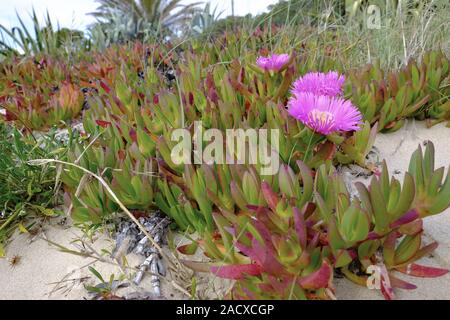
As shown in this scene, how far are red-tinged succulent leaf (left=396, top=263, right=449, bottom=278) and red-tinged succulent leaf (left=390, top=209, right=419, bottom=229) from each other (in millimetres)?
107

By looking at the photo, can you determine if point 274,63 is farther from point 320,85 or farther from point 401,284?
point 401,284

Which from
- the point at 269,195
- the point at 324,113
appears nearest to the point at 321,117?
the point at 324,113

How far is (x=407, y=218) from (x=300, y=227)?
0.25m

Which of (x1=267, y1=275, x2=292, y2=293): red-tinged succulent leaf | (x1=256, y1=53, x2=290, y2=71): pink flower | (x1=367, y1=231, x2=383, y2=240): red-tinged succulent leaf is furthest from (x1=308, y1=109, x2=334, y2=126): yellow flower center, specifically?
(x1=256, y1=53, x2=290, y2=71): pink flower

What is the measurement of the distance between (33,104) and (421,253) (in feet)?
7.00

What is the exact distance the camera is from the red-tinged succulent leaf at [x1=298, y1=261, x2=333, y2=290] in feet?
2.77

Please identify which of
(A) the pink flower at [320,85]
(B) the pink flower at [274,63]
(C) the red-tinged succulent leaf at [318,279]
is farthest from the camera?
(B) the pink flower at [274,63]

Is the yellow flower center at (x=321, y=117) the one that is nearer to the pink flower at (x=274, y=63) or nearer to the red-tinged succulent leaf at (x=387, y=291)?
the red-tinged succulent leaf at (x=387, y=291)

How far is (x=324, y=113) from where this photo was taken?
1.08 m

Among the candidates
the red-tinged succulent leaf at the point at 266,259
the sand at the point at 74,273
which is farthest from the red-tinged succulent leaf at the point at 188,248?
the red-tinged succulent leaf at the point at 266,259

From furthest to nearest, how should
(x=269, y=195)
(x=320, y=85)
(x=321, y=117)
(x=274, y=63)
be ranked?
(x=274, y=63) < (x=320, y=85) < (x=321, y=117) < (x=269, y=195)

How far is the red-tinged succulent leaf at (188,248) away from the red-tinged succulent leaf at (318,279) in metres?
0.32

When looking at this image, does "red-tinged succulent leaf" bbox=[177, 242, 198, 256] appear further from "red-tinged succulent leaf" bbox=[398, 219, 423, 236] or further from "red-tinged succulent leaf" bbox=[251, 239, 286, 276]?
"red-tinged succulent leaf" bbox=[398, 219, 423, 236]

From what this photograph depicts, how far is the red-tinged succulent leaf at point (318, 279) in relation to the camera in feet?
2.77
